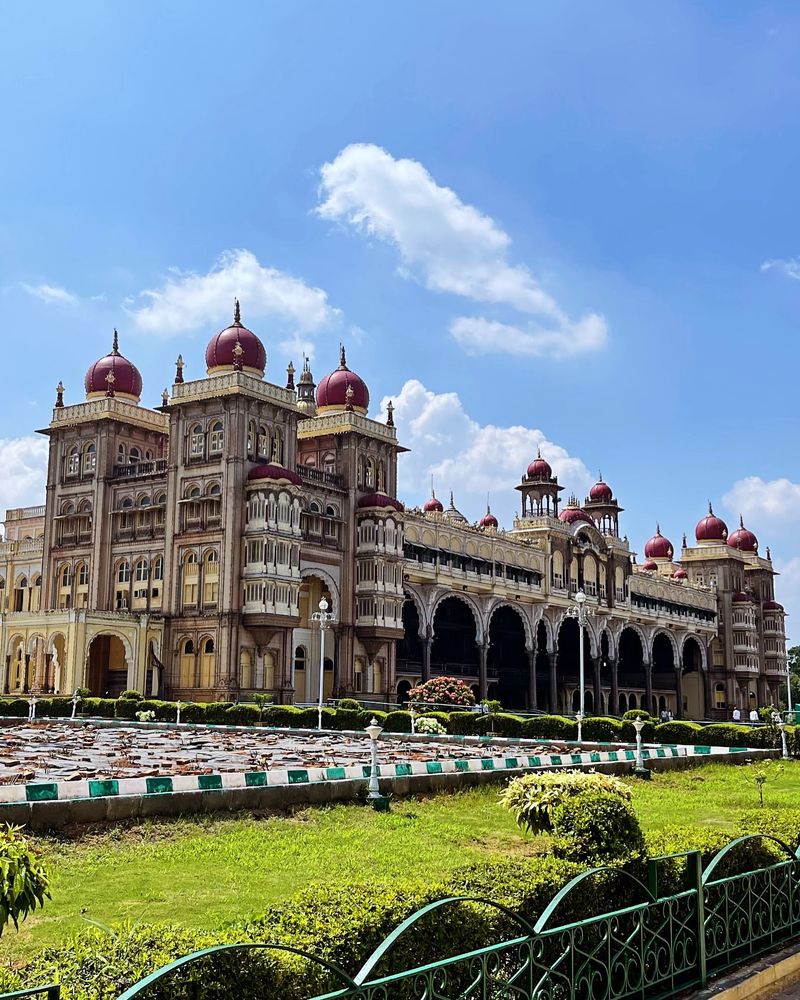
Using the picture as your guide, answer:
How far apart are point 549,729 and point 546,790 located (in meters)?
25.8

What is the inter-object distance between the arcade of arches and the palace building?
9.8 inches

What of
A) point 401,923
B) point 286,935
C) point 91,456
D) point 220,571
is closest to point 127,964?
point 286,935

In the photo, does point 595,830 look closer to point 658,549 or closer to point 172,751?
point 172,751

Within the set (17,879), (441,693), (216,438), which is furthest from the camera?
(216,438)

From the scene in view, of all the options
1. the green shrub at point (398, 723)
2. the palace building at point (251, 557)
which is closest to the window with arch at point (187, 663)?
the palace building at point (251, 557)

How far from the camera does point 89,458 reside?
199ft

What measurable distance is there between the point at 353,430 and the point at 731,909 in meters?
52.7

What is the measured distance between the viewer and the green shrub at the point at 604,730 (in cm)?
3666

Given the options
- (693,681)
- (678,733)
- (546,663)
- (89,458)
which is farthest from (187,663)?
(693,681)

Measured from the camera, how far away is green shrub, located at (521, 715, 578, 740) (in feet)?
121

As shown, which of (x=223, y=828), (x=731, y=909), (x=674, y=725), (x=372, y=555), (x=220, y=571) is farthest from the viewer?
(x=372, y=555)

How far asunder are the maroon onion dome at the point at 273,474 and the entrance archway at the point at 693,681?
5459cm

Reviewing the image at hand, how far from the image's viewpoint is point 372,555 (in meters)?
58.2

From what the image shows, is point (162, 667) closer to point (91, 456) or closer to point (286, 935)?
point (91, 456)
